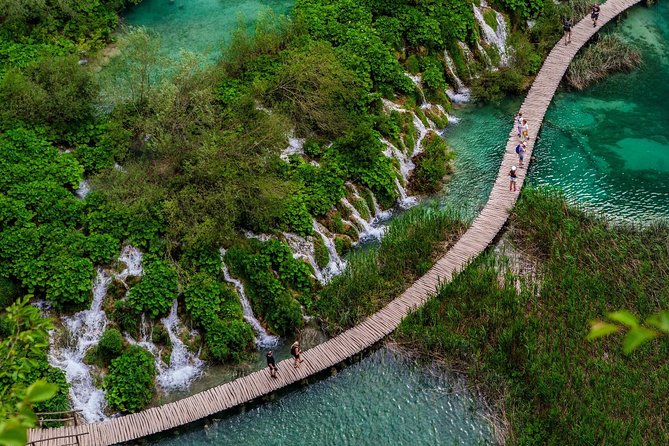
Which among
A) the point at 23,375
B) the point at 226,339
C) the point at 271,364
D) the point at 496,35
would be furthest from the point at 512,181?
the point at 23,375

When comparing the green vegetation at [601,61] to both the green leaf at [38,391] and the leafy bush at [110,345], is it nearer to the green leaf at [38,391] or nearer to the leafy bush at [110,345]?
the leafy bush at [110,345]

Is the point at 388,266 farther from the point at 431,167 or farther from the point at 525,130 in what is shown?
the point at 525,130

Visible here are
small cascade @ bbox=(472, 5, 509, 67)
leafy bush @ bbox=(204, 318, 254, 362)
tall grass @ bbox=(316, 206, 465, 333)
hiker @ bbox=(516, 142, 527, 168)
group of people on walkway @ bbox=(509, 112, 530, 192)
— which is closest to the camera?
leafy bush @ bbox=(204, 318, 254, 362)

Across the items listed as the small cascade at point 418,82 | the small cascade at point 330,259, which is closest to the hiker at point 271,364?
the small cascade at point 330,259

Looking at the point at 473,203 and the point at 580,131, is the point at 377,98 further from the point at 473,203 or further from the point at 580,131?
the point at 580,131

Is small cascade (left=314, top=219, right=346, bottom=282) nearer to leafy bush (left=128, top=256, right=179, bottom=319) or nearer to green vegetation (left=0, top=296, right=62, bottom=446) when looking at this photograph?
leafy bush (left=128, top=256, right=179, bottom=319)

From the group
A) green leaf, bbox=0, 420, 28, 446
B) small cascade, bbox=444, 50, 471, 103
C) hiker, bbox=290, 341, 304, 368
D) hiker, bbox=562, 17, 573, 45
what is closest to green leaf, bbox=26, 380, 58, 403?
green leaf, bbox=0, 420, 28, 446

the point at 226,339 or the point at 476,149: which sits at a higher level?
the point at 476,149

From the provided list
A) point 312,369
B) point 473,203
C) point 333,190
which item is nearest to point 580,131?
point 473,203
